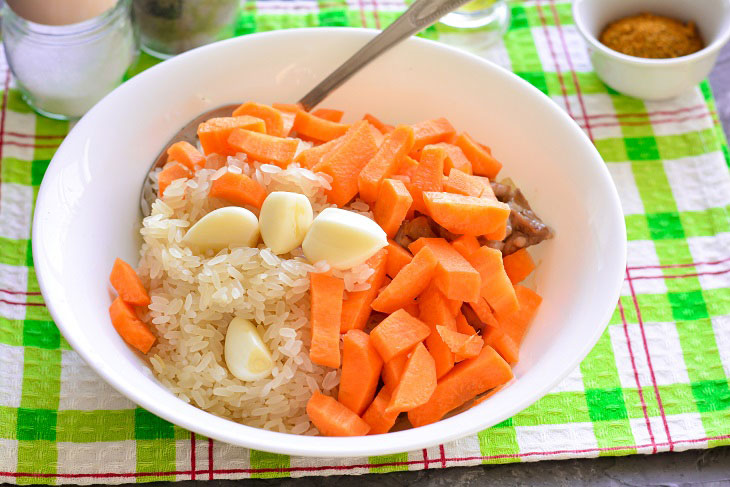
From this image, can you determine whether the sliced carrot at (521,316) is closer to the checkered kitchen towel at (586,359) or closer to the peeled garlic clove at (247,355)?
the checkered kitchen towel at (586,359)

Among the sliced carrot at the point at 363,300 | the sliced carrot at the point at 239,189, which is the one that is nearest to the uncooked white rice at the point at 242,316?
the sliced carrot at the point at 363,300

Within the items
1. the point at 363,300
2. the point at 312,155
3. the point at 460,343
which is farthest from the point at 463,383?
the point at 312,155

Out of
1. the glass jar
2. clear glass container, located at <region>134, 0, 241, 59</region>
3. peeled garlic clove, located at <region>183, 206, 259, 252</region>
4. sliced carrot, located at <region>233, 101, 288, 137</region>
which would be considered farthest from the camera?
clear glass container, located at <region>134, 0, 241, 59</region>

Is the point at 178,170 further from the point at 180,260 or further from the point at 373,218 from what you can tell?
the point at 373,218

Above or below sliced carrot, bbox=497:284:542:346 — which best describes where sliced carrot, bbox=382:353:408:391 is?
above

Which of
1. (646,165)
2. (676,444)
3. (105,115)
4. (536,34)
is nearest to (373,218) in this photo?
(105,115)

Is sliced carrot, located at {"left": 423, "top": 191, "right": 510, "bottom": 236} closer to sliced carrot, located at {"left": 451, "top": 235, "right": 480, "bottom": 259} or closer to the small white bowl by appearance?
sliced carrot, located at {"left": 451, "top": 235, "right": 480, "bottom": 259}

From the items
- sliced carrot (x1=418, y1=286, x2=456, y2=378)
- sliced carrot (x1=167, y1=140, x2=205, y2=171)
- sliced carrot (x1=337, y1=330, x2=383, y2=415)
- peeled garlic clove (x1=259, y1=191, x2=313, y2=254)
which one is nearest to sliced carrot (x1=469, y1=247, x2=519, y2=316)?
sliced carrot (x1=418, y1=286, x2=456, y2=378)
